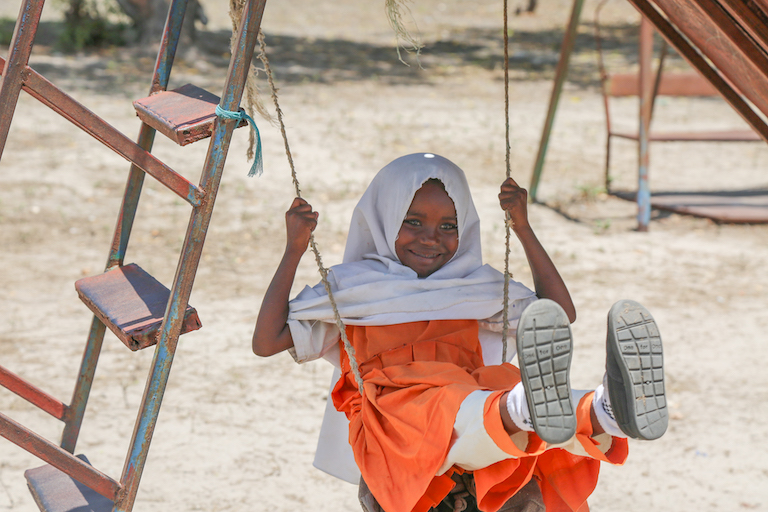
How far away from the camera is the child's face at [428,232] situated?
8.14 ft

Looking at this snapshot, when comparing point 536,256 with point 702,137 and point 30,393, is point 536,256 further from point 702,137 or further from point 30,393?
point 702,137

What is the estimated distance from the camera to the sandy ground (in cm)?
345

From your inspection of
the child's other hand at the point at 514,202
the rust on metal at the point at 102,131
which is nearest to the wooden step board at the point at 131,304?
the rust on metal at the point at 102,131

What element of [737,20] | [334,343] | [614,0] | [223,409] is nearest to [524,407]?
[334,343]

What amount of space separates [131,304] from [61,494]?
0.66 metres

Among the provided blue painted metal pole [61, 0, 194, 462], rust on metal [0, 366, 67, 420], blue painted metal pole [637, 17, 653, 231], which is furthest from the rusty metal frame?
blue painted metal pole [637, 17, 653, 231]

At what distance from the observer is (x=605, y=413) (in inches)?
76.2

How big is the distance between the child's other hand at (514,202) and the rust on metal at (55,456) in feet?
4.68

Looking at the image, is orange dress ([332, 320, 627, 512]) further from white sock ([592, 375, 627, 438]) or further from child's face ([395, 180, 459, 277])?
child's face ([395, 180, 459, 277])

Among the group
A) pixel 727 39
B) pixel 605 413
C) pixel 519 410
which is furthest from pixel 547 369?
pixel 727 39

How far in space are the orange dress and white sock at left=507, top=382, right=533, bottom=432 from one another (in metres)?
0.05

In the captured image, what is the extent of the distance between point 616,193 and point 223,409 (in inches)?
199

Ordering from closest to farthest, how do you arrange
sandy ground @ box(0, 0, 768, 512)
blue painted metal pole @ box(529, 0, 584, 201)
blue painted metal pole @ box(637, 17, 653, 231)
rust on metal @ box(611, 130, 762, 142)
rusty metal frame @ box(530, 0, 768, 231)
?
1. rusty metal frame @ box(530, 0, 768, 231)
2. sandy ground @ box(0, 0, 768, 512)
3. blue painted metal pole @ box(637, 17, 653, 231)
4. blue painted metal pole @ box(529, 0, 584, 201)
5. rust on metal @ box(611, 130, 762, 142)

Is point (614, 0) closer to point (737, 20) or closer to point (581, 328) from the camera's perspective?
point (581, 328)
